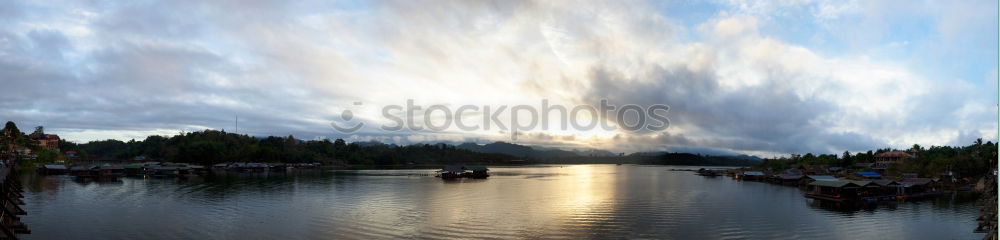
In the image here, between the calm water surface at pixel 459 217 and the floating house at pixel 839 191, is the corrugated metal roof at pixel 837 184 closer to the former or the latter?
the floating house at pixel 839 191

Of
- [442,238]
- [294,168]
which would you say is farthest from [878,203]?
[294,168]

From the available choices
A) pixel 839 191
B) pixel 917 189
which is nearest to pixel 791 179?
pixel 917 189

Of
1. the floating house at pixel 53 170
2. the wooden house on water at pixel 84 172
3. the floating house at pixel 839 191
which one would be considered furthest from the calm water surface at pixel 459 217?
the floating house at pixel 53 170

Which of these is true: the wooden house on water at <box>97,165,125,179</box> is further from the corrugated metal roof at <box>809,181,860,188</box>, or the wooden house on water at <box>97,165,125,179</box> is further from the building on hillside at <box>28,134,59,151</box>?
the corrugated metal roof at <box>809,181,860,188</box>

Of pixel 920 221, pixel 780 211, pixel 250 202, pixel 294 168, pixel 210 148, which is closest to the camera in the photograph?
pixel 920 221

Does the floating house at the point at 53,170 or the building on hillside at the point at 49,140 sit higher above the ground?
the building on hillside at the point at 49,140

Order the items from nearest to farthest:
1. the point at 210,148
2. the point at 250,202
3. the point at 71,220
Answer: the point at 71,220, the point at 250,202, the point at 210,148

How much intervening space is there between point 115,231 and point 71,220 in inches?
281

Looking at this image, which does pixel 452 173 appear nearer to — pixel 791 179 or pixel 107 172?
pixel 107 172

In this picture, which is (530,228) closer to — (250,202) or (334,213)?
(334,213)

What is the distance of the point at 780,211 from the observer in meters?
42.8

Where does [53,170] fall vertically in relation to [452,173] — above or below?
above

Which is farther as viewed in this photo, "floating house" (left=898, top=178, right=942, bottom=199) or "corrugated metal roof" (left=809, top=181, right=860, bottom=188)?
"floating house" (left=898, top=178, right=942, bottom=199)

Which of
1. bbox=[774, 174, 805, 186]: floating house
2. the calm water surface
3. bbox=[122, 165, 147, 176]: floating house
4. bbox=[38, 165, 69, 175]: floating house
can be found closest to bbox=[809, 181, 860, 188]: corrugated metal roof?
the calm water surface
